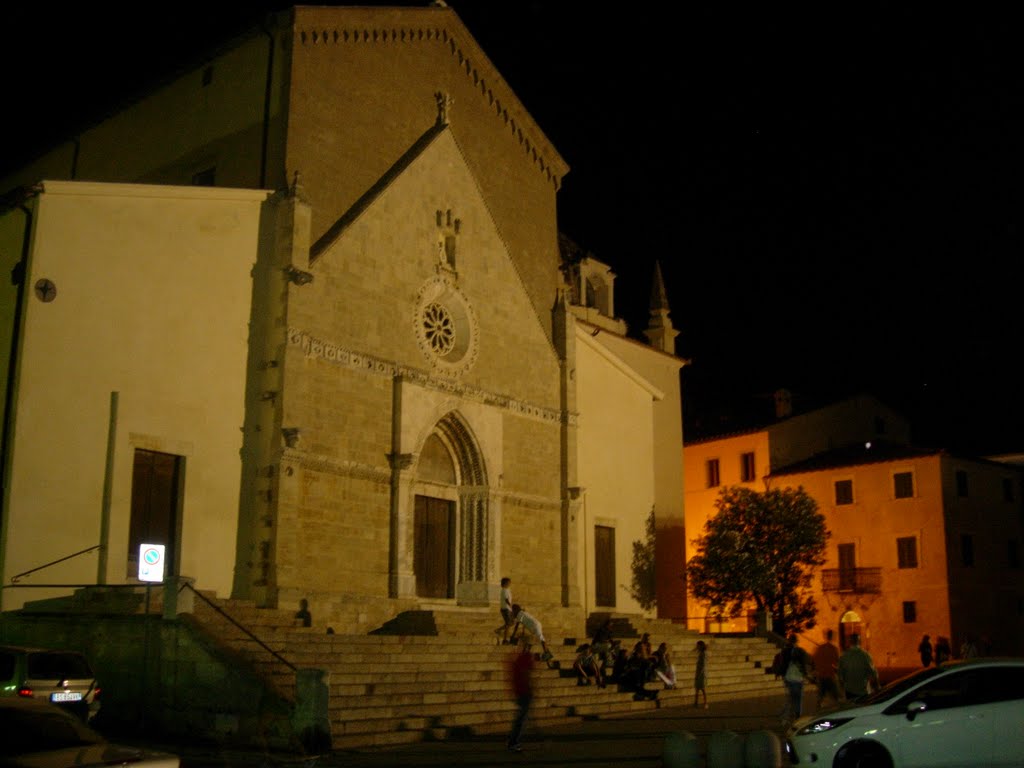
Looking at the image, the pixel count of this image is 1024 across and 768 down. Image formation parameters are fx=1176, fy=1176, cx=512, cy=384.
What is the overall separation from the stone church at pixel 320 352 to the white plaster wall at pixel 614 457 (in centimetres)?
10

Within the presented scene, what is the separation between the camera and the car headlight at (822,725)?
12.5 m

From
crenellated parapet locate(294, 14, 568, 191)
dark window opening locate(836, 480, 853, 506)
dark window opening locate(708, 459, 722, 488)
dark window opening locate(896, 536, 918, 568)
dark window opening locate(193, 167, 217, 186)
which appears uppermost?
crenellated parapet locate(294, 14, 568, 191)

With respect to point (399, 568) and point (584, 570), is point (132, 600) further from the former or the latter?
point (584, 570)

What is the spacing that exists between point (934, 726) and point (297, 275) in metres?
15.3

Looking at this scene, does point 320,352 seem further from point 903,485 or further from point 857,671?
point 903,485

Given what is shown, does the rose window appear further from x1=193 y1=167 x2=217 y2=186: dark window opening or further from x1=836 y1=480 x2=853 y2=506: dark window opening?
x1=836 y1=480 x2=853 y2=506: dark window opening

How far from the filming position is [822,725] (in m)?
12.6

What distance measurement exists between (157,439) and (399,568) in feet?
20.0

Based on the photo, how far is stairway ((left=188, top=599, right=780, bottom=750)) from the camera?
57.6 ft

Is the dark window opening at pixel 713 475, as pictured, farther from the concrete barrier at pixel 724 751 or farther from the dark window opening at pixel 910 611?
the concrete barrier at pixel 724 751

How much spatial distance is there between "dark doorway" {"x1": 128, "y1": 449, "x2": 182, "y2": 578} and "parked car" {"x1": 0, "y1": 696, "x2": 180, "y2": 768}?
446 inches

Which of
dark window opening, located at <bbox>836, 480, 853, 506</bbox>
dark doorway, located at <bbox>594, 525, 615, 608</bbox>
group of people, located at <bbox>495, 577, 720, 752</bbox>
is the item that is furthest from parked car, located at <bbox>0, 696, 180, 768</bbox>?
dark window opening, located at <bbox>836, 480, 853, 506</bbox>

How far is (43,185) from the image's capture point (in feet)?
67.3

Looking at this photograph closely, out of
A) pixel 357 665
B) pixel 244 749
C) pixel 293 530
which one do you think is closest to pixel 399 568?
pixel 293 530
